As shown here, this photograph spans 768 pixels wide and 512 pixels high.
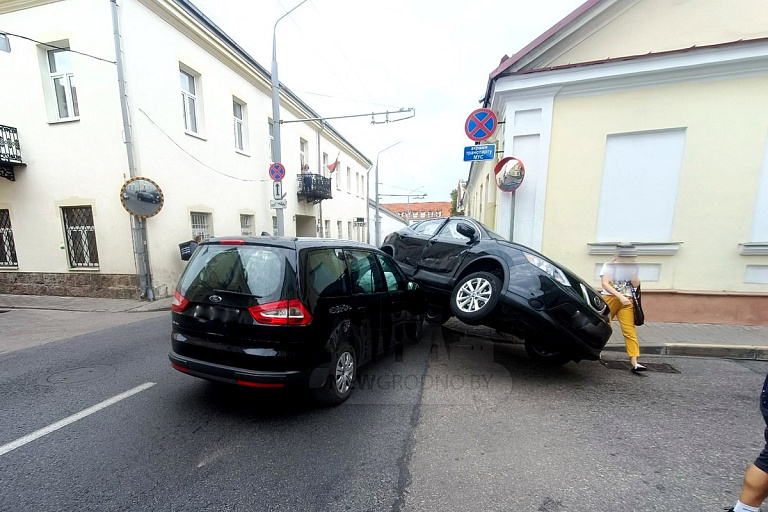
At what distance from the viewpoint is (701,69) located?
18.4ft

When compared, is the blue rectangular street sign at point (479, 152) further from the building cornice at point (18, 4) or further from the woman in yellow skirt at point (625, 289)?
the building cornice at point (18, 4)

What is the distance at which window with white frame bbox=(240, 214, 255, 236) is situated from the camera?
12.3 m

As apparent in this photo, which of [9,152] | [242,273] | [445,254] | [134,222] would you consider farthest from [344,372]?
[9,152]

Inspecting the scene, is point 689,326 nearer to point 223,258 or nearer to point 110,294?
point 223,258

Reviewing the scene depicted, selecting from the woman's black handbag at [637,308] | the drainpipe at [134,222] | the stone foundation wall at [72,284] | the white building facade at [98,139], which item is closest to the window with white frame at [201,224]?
the white building facade at [98,139]

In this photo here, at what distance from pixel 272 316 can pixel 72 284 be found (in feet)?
31.9

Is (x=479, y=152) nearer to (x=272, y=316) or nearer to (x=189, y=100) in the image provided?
(x=272, y=316)

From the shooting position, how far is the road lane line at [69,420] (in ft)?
8.11

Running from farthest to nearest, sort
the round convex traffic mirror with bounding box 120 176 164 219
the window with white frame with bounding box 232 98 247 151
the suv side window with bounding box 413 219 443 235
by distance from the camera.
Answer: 1. the window with white frame with bounding box 232 98 247 151
2. the round convex traffic mirror with bounding box 120 176 164 219
3. the suv side window with bounding box 413 219 443 235

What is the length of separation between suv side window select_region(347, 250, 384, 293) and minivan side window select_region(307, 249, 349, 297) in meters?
0.13

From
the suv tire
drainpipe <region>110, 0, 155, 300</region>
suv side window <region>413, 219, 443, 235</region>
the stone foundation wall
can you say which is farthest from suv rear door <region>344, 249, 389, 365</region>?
the stone foundation wall

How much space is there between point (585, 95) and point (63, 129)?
40.4ft

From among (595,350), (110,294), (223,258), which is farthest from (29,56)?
(595,350)

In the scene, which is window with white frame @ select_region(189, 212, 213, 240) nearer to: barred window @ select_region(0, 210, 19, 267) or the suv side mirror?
barred window @ select_region(0, 210, 19, 267)
